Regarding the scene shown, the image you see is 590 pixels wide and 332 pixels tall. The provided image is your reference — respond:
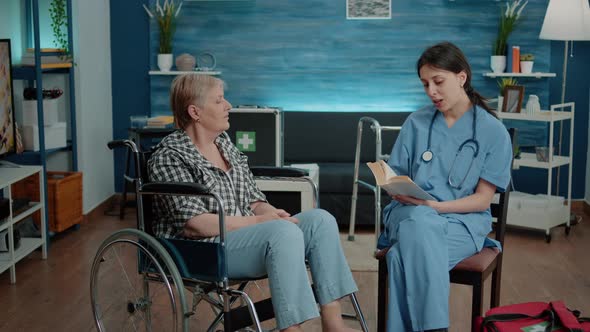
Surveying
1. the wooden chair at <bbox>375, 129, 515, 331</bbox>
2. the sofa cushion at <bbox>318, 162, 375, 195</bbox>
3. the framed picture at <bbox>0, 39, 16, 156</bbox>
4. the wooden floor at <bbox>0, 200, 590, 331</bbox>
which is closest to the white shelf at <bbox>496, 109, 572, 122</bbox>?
the wooden floor at <bbox>0, 200, 590, 331</bbox>

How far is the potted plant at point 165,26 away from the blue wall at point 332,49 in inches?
3.2

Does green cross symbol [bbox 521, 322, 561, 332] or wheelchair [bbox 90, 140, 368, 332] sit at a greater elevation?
wheelchair [bbox 90, 140, 368, 332]

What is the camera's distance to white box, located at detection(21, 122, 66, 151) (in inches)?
183

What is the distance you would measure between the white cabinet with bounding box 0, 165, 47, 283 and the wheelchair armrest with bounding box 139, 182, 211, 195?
1.53m

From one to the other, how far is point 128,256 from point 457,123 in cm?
224

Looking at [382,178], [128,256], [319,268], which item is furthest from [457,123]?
[128,256]

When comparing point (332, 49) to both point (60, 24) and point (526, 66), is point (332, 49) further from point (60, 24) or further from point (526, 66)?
point (60, 24)

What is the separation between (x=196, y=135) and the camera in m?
2.93

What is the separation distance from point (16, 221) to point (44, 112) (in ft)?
2.96

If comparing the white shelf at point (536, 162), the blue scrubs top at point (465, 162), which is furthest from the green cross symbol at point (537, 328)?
the white shelf at point (536, 162)

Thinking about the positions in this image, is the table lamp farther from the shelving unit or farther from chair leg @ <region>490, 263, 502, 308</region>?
the shelving unit

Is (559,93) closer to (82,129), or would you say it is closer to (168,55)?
(168,55)

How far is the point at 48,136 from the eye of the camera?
16.0 feet

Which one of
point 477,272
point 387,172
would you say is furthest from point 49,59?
point 477,272
